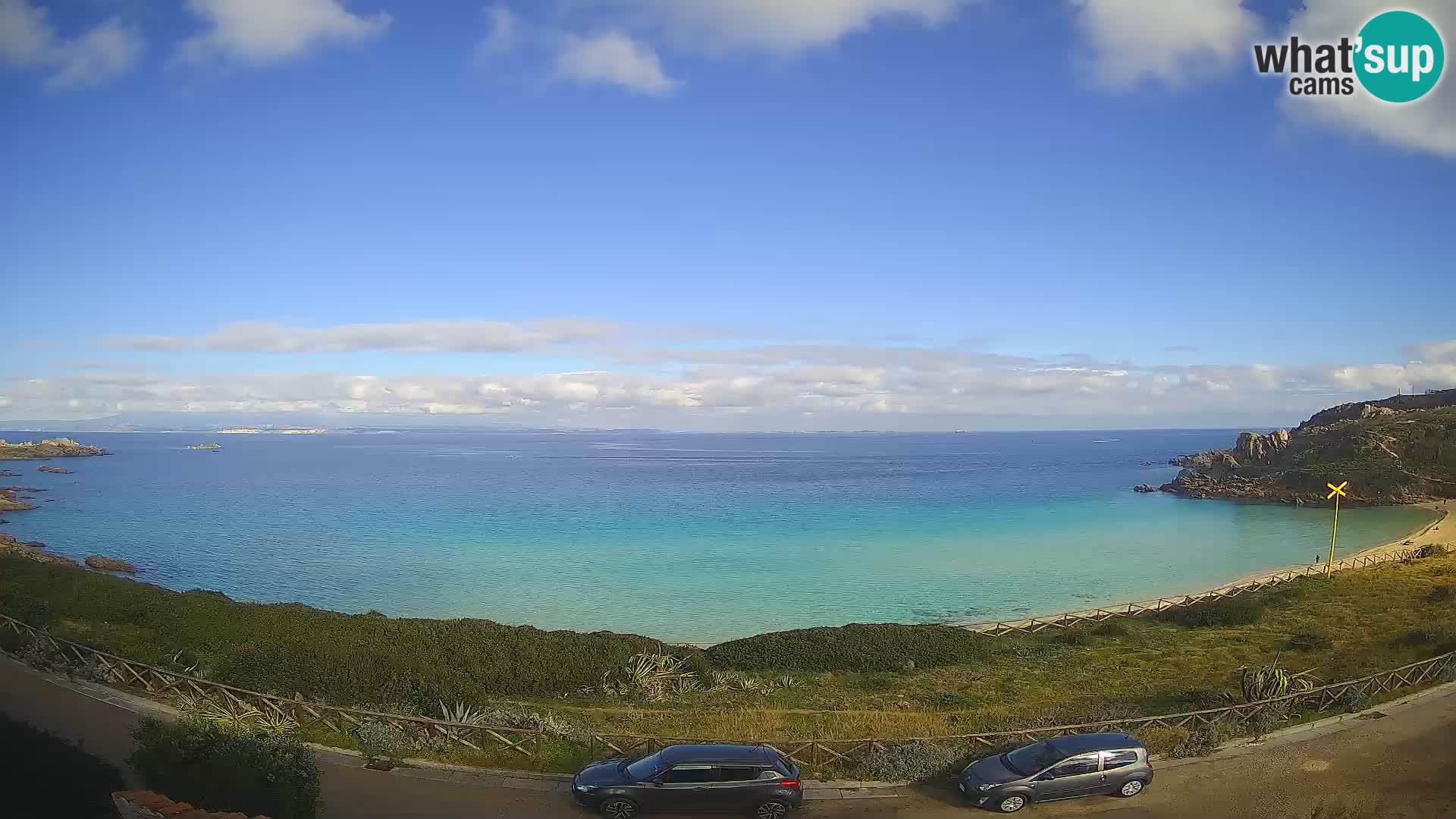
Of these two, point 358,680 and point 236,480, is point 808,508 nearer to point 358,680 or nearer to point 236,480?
point 358,680

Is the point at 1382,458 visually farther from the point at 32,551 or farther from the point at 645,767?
the point at 32,551

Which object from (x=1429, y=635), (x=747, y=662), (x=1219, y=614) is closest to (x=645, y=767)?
(x=747, y=662)

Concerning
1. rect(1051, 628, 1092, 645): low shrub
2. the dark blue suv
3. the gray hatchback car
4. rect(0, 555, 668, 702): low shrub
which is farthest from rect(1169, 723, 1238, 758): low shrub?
rect(0, 555, 668, 702): low shrub

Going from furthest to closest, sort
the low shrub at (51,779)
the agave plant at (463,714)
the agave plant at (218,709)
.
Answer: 1. the agave plant at (463,714)
2. the agave plant at (218,709)
3. the low shrub at (51,779)

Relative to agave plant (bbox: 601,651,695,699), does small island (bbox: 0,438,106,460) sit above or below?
above

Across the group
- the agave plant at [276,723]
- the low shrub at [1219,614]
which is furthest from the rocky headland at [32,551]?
the low shrub at [1219,614]

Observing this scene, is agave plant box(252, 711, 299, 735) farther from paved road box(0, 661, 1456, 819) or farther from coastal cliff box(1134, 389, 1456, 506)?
coastal cliff box(1134, 389, 1456, 506)

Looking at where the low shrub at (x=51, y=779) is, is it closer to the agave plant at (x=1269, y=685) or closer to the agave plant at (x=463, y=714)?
the agave plant at (x=463, y=714)
